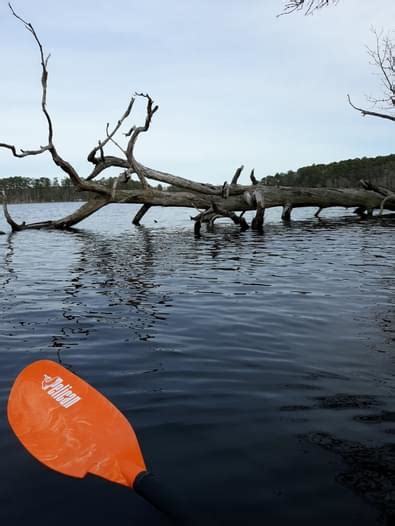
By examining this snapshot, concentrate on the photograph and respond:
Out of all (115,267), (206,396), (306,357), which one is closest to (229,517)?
(206,396)

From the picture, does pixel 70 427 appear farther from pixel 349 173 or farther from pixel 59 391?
pixel 349 173

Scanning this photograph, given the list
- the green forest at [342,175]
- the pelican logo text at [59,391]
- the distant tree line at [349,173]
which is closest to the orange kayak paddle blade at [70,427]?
the pelican logo text at [59,391]

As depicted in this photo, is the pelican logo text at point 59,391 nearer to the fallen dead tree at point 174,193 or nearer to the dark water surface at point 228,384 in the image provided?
the dark water surface at point 228,384

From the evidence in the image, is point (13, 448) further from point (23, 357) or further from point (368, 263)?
point (368, 263)

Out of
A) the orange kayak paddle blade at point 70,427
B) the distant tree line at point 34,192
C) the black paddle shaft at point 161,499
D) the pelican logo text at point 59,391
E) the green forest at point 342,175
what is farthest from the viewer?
the distant tree line at point 34,192

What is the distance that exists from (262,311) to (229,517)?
14.7ft

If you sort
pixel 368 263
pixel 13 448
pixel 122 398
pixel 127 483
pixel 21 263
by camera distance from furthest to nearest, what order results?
pixel 21 263 → pixel 368 263 → pixel 122 398 → pixel 13 448 → pixel 127 483

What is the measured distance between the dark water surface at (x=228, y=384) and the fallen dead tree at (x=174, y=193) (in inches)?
398

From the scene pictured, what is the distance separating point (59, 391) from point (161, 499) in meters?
1.29

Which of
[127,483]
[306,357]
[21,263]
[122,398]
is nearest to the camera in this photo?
[127,483]

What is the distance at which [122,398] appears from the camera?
12.7 feet

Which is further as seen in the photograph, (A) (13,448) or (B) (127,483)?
(A) (13,448)

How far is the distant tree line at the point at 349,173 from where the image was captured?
314 feet

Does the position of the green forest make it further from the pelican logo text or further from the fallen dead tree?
the pelican logo text
